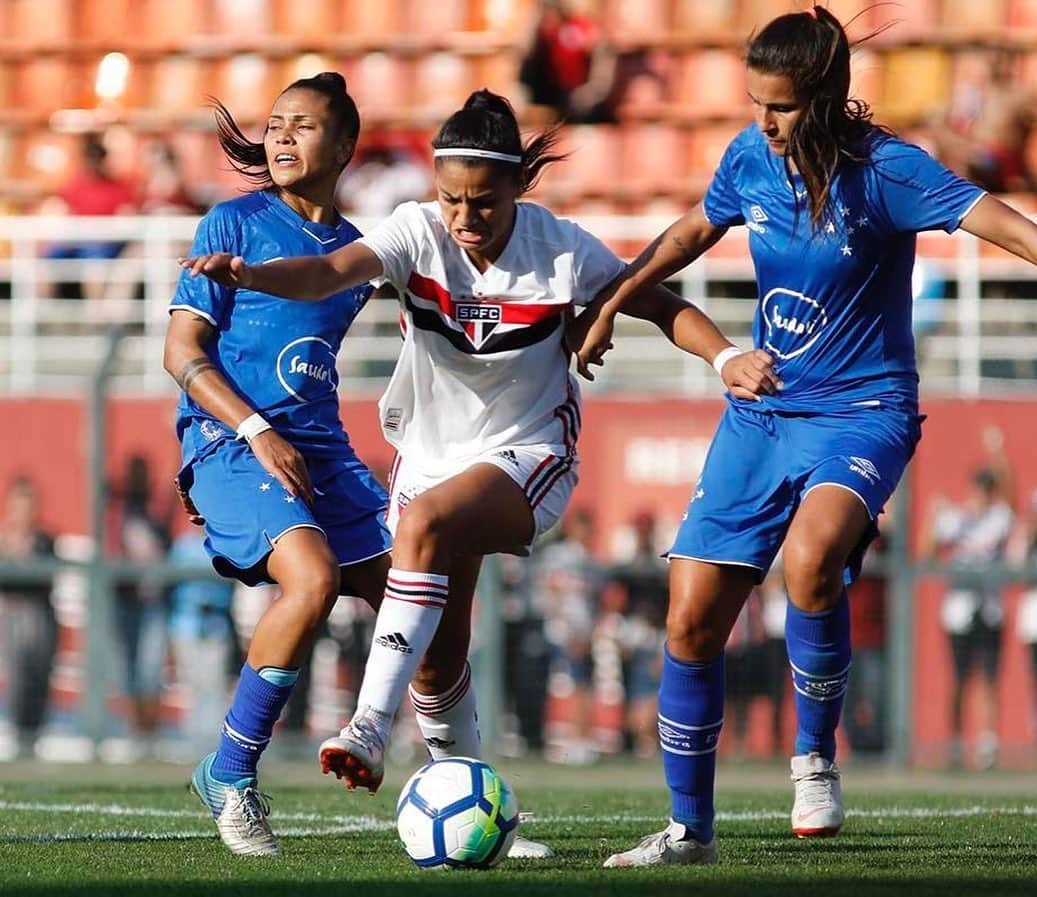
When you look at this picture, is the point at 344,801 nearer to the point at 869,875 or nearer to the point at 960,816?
the point at 960,816

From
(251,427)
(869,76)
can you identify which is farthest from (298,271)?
(869,76)

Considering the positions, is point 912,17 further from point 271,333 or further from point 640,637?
point 271,333

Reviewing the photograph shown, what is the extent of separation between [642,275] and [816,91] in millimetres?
766

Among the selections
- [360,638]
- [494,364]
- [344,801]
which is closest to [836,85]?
[494,364]

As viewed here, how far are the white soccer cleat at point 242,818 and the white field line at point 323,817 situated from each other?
69 cm

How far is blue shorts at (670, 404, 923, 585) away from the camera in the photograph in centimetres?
603

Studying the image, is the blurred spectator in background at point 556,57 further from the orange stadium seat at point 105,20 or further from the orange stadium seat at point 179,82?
the orange stadium seat at point 105,20

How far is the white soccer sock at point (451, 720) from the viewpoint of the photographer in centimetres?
643

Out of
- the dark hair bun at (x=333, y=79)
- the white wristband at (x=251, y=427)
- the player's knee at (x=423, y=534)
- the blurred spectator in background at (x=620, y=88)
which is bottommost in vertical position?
the player's knee at (x=423, y=534)

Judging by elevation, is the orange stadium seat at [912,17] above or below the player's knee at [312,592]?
above

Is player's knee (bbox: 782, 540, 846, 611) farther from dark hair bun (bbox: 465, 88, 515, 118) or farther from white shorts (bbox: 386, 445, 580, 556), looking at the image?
dark hair bun (bbox: 465, 88, 515, 118)

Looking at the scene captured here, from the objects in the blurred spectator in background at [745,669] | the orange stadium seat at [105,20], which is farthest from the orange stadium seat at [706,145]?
the orange stadium seat at [105,20]

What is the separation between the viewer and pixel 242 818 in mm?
6039

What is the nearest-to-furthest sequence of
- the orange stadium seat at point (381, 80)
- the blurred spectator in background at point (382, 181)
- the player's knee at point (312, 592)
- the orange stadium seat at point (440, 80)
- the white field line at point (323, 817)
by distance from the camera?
the player's knee at point (312, 592) → the white field line at point (323, 817) → the blurred spectator in background at point (382, 181) → the orange stadium seat at point (440, 80) → the orange stadium seat at point (381, 80)
